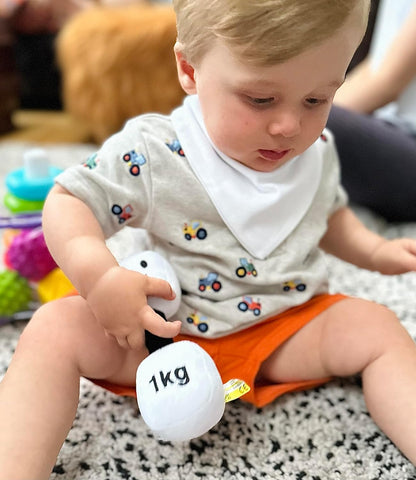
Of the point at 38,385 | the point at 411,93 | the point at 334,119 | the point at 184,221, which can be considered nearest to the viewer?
the point at 38,385

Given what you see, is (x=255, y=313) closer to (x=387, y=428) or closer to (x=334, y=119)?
(x=387, y=428)

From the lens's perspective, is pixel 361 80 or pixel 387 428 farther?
pixel 361 80

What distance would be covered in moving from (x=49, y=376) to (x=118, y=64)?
3.66ft

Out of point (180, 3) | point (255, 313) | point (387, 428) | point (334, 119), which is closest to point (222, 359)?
point (255, 313)

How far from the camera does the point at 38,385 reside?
0.50 m

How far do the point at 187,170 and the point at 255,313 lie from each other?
0.16m

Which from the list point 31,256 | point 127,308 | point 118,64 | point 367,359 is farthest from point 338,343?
point 118,64

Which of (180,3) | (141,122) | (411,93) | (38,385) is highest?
Answer: (180,3)

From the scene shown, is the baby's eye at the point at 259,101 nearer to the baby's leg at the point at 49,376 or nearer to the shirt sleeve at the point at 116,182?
the shirt sleeve at the point at 116,182

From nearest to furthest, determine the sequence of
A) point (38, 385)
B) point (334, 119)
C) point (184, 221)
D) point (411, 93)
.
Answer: point (38, 385) → point (184, 221) → point (334, 119) → point (411, 93)

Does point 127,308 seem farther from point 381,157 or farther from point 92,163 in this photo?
point 381,157

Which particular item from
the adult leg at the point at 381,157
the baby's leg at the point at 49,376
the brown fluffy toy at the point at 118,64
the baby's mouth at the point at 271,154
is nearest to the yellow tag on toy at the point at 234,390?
the baby's leg at the point at 49,376

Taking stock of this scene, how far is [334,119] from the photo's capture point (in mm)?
1135

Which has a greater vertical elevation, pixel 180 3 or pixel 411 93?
pixel 180 3
